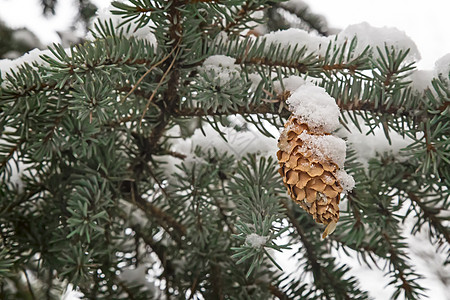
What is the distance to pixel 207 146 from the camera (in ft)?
2.79

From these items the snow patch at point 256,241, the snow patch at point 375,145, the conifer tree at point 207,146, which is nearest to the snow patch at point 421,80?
the conifer tree at point 207,146

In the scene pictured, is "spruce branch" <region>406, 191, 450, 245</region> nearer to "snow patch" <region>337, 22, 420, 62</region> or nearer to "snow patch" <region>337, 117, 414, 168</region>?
"snow patch" <region>337, 117, 414, 168</region>

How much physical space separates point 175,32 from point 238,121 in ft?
1.55

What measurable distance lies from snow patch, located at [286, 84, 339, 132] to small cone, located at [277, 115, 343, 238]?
0.01 metres

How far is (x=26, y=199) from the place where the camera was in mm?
759

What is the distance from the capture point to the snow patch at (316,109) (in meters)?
0.55

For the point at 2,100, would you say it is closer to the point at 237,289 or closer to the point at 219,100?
the point at 219,100

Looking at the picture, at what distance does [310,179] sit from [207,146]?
0.36m

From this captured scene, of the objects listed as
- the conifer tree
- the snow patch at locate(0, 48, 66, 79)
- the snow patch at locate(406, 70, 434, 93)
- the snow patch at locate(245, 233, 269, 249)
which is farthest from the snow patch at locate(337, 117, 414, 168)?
the snow patch at locate(0, 48, 66, 79)

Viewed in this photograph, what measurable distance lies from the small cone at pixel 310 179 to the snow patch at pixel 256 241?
0.07m

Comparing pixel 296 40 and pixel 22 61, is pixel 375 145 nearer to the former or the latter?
pixel 296 40

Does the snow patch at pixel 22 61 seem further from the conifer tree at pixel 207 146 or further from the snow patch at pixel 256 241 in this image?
the snow patch at pixel 256 241

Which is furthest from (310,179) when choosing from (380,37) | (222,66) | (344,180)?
(380,37)

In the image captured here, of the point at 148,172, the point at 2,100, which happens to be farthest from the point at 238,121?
the point at 2,100
